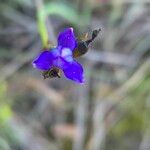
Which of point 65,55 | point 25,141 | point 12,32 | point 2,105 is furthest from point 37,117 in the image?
point 65,55

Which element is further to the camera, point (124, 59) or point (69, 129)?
point (124, 59)

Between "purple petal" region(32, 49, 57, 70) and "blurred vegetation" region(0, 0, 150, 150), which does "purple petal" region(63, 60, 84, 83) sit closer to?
"purple petal" region(32, 49, 57, 70)

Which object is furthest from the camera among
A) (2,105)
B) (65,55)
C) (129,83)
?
(129,83)

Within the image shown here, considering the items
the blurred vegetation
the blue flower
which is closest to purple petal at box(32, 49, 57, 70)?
the blue flower

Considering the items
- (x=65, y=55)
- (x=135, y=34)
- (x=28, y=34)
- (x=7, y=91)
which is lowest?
(x=65, y=55)

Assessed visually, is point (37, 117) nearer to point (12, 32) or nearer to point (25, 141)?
point (25, 141)

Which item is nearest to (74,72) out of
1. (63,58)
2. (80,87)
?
(63,58)

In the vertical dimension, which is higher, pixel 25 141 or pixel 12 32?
pixel 12 32

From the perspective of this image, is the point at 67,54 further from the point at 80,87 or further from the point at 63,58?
the point at 80,87
